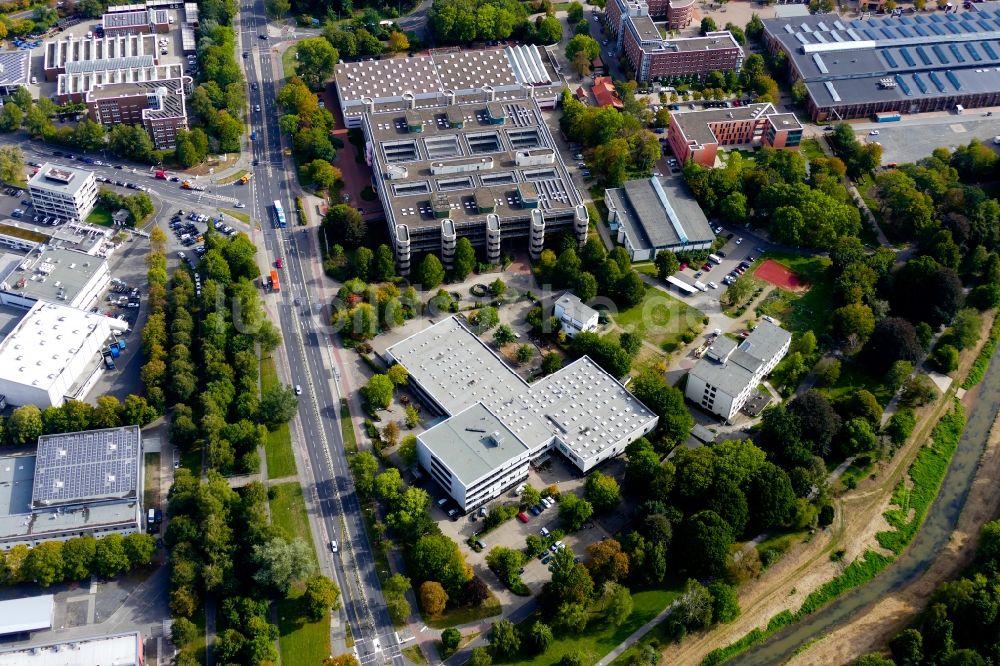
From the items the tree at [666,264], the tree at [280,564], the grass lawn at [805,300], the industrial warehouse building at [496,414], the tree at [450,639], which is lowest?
the tree at [450,639]

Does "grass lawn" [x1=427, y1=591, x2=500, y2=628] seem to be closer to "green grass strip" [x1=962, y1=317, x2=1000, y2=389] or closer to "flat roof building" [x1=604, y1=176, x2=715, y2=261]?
"flat roof building" [x1=604, y1=176, x2=715, y2=261]

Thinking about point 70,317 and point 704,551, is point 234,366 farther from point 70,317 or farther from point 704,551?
point 704,551

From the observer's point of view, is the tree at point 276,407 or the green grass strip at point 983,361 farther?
the green grass strip at point 983,361

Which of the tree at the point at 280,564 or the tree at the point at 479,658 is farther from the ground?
the tree at the point at 280,564

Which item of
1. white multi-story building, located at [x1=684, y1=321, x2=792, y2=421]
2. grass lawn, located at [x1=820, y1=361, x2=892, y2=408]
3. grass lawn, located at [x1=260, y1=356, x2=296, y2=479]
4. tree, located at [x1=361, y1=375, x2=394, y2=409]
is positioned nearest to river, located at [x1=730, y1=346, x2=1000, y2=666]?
grass lawn, located at [x1=820, y1=361, x2=892, y2=408]

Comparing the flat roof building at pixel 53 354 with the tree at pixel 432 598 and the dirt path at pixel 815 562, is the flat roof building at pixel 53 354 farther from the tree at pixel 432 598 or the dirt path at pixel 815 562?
the dirt path at pixel 815 562

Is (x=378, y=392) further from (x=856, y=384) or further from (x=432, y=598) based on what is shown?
(x=856, y=384)

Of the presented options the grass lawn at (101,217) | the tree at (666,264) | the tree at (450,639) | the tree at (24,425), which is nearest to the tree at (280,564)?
the tree at (450,639)
